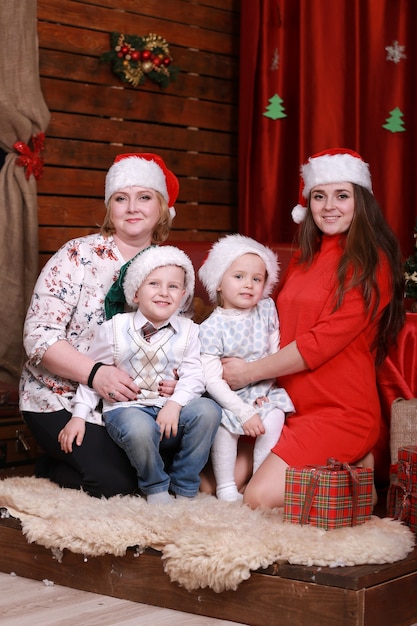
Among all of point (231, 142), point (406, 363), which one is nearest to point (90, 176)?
point (231, 142)

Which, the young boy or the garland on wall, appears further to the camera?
the garland on wall

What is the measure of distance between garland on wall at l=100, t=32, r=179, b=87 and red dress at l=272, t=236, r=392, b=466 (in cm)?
207

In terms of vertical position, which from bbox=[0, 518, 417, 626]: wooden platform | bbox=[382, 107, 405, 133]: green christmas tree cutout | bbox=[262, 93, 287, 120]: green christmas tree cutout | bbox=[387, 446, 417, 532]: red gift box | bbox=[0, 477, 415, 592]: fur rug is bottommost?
bbox=[0, 518, 417, 626]: wooden platform

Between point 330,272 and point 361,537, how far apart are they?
0.86 m

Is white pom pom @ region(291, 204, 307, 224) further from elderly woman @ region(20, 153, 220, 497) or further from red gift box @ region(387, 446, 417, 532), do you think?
red gift box @ region(387, 446, 417, 532)

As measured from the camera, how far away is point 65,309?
293 cm

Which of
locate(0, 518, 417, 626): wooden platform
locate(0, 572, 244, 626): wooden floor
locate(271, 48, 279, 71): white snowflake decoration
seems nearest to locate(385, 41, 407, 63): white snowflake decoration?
locate(271, 48, 279, 71): white snowflake decoration


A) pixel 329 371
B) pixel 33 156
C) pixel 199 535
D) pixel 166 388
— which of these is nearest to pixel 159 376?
pixel 166 388

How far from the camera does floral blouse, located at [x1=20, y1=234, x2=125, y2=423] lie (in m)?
2.91

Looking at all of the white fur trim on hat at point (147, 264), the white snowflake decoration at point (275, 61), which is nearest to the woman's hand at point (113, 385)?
the white fur trim on hat at point (147, 264)

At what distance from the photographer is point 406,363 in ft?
9.96

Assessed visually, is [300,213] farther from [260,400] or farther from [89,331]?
[89,331]

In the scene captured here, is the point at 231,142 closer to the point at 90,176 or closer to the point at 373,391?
the point at 90,176

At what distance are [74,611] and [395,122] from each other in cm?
292
